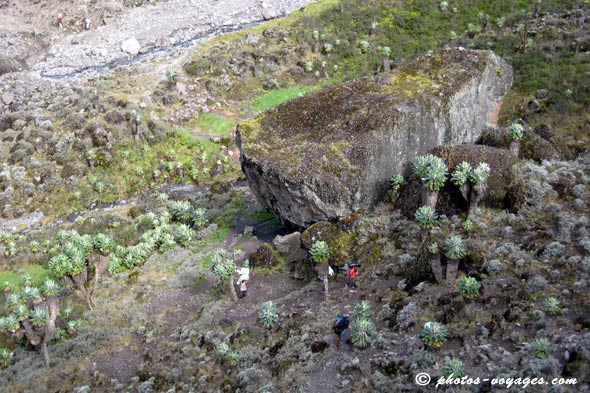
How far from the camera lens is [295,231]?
117ft

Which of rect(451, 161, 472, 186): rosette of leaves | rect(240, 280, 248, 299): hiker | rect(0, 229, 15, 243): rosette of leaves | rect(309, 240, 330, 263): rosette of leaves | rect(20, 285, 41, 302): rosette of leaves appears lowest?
rect(0, 229, 15, 243): rosette of leaves

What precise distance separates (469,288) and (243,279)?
13.0m

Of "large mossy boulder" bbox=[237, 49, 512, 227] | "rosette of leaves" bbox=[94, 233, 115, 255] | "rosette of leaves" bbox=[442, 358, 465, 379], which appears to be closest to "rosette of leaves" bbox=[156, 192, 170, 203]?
"rosette of leaves" bbox=[94, 233, 115, 255]

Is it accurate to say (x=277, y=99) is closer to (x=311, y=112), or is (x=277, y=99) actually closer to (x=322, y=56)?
(x=322, y=56)

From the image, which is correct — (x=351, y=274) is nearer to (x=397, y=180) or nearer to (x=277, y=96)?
(x=397, y=180)

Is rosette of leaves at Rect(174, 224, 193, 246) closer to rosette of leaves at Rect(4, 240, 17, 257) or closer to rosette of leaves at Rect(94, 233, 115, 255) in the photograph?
rosette of leaves at Rect(94, 233, 115, 255)

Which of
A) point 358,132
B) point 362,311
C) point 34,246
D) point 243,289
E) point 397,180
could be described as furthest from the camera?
point 34,246

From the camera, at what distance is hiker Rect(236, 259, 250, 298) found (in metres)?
31.6

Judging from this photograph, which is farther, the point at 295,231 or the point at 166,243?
the point at 166,243

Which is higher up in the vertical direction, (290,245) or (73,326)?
(290,245)

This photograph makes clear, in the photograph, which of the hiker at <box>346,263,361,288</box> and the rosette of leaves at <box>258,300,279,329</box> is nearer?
the rosette of leaves at <box>258,300,279,329</box>

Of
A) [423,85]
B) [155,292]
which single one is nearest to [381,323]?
[155,292]

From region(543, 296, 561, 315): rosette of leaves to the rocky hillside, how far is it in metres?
0.05

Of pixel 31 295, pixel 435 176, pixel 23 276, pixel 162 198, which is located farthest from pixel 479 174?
pixel 23 276
